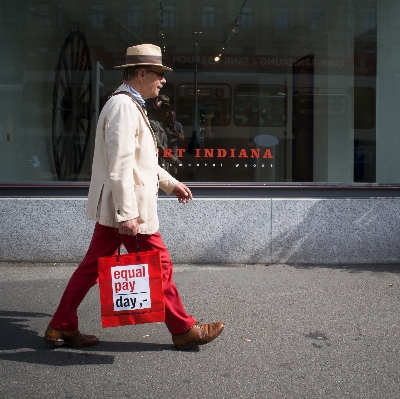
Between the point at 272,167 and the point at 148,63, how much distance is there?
3.51m

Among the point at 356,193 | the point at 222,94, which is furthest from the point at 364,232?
the point at 222,94

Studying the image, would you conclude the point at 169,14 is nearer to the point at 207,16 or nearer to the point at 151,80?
the point at 207,16

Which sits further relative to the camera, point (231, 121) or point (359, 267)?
point (231, 121)

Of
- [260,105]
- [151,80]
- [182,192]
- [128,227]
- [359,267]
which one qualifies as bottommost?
[359,267]

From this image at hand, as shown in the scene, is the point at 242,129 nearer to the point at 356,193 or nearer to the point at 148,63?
the point at 356,193

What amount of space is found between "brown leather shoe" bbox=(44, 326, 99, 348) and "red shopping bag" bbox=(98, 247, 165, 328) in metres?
0.40

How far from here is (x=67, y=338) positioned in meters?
4.22

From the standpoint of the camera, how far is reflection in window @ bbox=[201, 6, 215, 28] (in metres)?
7.39

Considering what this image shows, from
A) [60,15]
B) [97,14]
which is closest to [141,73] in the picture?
[97,14]

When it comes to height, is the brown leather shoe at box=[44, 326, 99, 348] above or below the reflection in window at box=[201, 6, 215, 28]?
below

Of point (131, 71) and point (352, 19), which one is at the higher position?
point (352, 19)

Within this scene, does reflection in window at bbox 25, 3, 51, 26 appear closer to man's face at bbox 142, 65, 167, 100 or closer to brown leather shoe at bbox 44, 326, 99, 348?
man's face at bbox 142, 65, 167, 100

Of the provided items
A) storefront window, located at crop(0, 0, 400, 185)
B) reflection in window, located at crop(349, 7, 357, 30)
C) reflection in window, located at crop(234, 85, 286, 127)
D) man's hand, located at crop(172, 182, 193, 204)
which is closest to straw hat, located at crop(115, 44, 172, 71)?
man's hand, located at crop(172, 182, 193, 204)

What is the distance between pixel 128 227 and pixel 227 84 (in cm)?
393
